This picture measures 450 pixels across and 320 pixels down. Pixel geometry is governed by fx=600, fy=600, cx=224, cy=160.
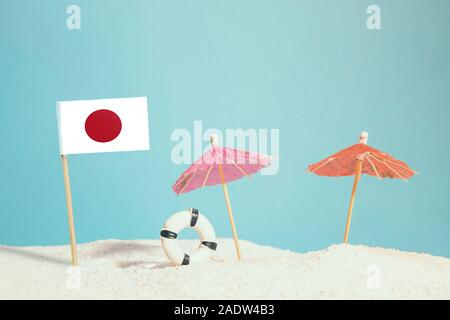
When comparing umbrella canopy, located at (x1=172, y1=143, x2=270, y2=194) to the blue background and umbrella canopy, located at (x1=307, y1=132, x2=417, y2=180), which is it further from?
the blue background

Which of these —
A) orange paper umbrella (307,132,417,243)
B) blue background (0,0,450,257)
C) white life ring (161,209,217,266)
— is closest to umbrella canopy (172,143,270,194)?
white life ring (161,209,217,266)

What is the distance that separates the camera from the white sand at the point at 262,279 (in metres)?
2.91

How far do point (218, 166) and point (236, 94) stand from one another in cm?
187

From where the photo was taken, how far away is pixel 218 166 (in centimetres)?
384

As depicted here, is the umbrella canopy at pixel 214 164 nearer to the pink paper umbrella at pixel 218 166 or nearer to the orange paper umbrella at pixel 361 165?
the pink paper umbrella at pixel 218 166

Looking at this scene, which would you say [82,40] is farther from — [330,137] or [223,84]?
[330,137]

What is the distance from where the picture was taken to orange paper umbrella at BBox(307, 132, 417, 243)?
3.76 m

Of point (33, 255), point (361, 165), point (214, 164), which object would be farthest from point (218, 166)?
point (33, 255)

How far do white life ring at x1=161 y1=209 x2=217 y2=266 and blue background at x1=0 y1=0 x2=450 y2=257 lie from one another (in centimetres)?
177

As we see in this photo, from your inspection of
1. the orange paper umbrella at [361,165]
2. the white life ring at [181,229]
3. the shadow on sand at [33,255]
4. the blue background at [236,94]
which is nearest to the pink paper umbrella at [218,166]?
the white life ring at [181,229]

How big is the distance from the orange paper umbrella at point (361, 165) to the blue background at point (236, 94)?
1.60 meters

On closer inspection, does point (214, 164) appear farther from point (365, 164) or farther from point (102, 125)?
point (365, 164)

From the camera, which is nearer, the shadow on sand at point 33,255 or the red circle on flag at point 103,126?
the red circle on flag at point 103,126
